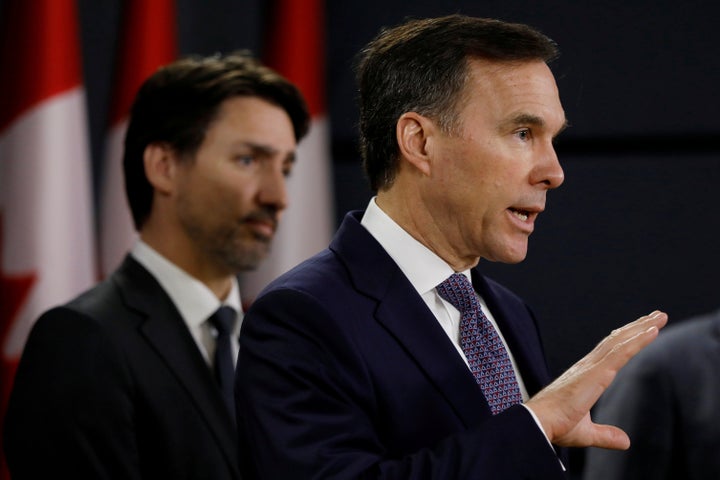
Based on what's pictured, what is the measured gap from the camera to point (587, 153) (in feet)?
4.43

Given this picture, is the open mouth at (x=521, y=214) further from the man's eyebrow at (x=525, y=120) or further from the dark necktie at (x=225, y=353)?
the dark necktie at (x=225, y=353)

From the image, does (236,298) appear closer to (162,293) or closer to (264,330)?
(162,293)

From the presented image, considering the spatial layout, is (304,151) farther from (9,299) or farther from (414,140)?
(414,140)

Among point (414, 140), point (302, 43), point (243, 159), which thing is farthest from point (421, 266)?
point (302, 43)

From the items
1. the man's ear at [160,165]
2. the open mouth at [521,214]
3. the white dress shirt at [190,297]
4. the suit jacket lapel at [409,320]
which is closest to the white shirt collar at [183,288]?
the white dress shirt at [190,297]

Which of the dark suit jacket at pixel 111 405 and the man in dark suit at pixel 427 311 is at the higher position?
the man in dark suit at pixel 427 311

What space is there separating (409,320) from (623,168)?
551 millimetres

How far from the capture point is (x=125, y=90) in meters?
1.95

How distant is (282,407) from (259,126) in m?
0.86

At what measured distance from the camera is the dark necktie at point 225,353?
1.39 m

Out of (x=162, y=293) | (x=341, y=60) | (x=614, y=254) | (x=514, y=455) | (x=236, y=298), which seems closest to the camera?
(x=514, y=455)

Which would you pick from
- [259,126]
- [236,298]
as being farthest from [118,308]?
[259,126]

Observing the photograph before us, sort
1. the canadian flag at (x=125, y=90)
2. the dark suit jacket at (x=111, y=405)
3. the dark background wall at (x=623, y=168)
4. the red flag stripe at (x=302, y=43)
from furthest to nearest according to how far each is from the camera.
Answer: the red flag stripe at (x=302, y=43)
the canadian flag at (x=125, y=90)
the dark suit jacket at (x=111, y=405)
the dark background wall at (x=623, y=168)

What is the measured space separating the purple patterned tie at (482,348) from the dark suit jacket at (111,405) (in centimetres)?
49
